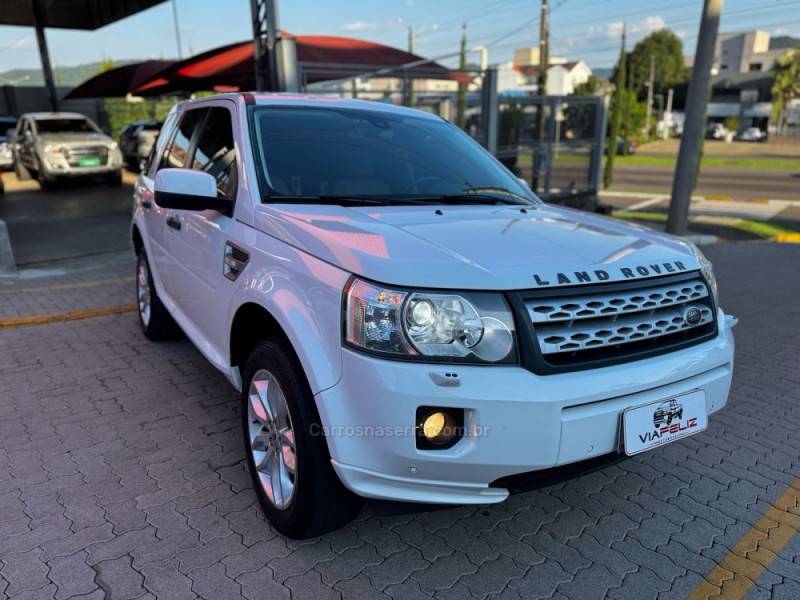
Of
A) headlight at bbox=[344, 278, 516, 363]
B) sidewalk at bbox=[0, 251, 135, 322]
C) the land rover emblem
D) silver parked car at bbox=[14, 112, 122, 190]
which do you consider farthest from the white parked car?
headlight at bbox=[344, 278, 516, 363]

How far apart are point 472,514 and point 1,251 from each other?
687cm

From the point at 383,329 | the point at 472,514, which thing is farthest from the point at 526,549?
the point at 383,329

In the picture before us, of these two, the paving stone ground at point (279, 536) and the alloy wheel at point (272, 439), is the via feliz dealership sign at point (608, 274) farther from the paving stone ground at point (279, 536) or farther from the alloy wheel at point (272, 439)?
the alloy wheel at point (272, 439)

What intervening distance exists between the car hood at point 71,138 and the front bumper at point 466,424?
15.6 metres

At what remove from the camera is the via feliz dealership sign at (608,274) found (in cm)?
217

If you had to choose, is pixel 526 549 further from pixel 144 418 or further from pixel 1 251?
pixel 1 251

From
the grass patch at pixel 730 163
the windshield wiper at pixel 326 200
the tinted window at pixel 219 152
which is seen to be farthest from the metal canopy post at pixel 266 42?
the grass patch at pixel 730 163

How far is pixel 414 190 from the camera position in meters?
3.30

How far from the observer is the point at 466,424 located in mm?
2047

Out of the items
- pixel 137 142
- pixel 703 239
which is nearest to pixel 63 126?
pixel 137 142

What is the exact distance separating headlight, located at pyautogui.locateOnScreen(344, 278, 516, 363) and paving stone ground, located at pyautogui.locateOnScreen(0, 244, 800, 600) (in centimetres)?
61

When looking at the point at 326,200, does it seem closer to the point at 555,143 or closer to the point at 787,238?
the point at 555,143

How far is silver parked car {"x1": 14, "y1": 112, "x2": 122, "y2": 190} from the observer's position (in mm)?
14883

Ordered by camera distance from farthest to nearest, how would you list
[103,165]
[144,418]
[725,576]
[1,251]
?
[103,165] → [1,251] → [144,418] → [725,576]
